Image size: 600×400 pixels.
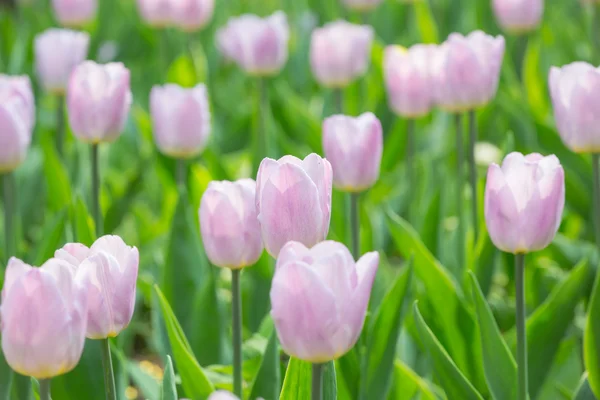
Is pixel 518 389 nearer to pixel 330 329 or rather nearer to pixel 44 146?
pixel 330 329

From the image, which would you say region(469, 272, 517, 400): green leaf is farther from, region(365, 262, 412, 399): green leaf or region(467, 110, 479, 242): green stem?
region(467, 110, 479, 242): green stem

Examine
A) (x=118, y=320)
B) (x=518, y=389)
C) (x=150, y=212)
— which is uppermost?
(x=118, y=320)

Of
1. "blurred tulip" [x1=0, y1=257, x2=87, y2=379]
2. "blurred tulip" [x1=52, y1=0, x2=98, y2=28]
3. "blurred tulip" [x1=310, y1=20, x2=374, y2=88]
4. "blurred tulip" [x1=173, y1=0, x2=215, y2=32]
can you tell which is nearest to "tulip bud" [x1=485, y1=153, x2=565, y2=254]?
"blurred tulip" [x1=0, y1=257, x2=87, y2=379]

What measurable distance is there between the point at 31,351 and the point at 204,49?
289cm

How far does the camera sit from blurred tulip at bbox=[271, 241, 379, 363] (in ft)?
2.73

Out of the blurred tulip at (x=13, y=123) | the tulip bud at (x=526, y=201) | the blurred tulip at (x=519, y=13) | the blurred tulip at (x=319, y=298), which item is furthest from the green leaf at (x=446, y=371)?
the blurred tulip at (x=519, y=13)

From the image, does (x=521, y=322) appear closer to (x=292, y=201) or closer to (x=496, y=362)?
(x=496, y=362)

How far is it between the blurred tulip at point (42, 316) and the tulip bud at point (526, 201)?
0.54 metres

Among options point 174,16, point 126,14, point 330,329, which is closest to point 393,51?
point 174,16

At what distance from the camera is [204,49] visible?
3.66 meters

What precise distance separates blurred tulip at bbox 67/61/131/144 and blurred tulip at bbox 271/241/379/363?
90cm

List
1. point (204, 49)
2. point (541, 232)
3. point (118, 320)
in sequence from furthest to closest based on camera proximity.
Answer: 1. point (204, 49)
2. point (541, 232)
3. point (118, 320)

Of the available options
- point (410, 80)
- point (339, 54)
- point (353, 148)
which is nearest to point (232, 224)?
point (353, 148)

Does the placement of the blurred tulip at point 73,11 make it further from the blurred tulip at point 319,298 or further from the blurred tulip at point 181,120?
the blurred tulip at point 319,298
